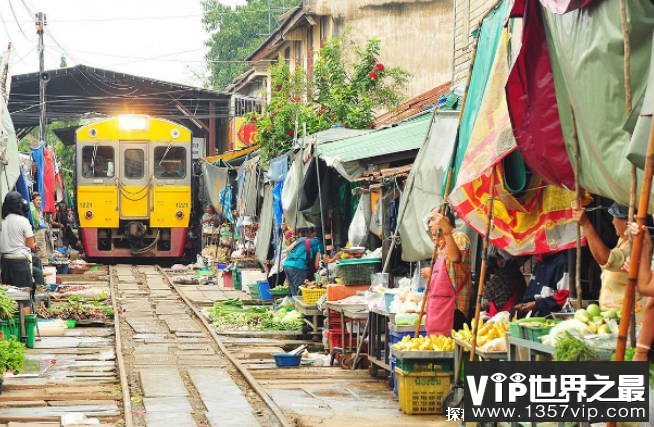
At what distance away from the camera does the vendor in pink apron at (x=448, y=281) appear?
9578mm

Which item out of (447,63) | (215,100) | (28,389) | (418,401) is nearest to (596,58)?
(418,401)

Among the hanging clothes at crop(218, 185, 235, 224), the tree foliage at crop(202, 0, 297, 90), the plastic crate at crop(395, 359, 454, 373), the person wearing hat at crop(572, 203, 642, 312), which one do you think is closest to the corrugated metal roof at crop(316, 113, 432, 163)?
the plastic crate at crop(395, 359, 454, 373)

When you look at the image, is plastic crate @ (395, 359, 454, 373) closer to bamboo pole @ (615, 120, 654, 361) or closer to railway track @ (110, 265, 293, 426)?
railway track @ (110, 265, 293, 426)

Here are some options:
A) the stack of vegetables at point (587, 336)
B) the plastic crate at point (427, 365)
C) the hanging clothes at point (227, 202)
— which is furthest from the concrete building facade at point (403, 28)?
the stack of vegetables at point (587, 336)

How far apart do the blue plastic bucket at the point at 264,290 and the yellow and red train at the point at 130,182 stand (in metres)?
7.46

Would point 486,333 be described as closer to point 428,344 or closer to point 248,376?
point 428,344

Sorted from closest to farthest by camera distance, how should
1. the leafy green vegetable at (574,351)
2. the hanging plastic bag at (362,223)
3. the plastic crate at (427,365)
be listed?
1. the leafy green vegetable at (574,351)
2. the plastic crate at (427,365)
3. the hanging plastic bag at (362,223)

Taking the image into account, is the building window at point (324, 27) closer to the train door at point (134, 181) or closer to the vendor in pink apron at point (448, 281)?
the train door at point (134, 181)

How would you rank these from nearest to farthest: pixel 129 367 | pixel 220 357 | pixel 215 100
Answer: pixel 129 367
pixel 220 357
pixel 215 100

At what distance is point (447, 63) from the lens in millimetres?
26031

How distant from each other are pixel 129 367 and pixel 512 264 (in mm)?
4145

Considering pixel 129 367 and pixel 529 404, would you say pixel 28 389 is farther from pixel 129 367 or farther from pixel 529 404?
pixel 529 404

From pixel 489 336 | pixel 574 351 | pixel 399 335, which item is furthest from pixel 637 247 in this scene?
pixel 399 335

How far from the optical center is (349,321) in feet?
40.4
